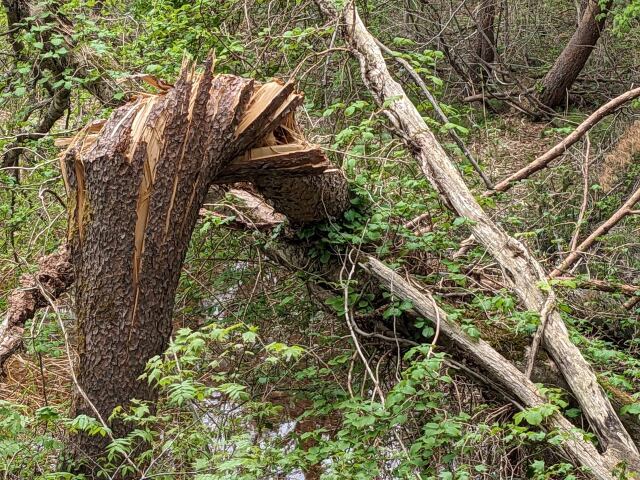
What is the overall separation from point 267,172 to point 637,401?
85.4 inches

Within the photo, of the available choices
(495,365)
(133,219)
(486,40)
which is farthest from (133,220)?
(486,40)

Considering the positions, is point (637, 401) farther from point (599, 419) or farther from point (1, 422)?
point (1, 422)

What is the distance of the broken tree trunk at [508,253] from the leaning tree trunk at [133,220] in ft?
4.09

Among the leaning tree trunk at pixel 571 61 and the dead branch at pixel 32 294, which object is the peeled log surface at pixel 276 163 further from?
the leaning tree trunk at pixel 571 61

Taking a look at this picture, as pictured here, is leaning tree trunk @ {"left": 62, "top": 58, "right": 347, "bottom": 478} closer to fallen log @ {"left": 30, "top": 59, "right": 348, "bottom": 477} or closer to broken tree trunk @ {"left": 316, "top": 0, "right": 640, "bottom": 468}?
fallen log @ {"left": 30, "top": 59, "right": 348, "bottom": 477}

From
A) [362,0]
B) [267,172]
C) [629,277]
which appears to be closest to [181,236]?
[267,172]

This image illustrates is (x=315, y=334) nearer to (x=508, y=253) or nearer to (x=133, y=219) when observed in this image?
(x=508, y=253)

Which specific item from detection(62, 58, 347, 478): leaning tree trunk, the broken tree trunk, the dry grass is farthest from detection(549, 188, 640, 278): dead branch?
detection(62, 58, 347, 478): leaning tree trunk

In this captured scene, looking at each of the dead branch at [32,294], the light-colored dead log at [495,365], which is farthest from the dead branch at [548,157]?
the dead branch at [32,294]

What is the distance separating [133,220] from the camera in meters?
3.70

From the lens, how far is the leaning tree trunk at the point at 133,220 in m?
3.67

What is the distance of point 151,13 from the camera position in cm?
635

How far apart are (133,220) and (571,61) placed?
327 inches

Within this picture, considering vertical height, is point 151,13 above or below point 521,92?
above
